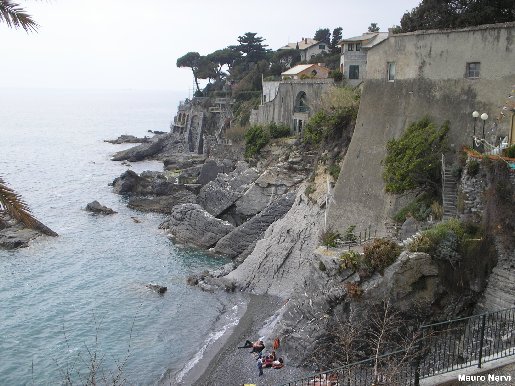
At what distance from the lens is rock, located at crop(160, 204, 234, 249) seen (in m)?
40.5

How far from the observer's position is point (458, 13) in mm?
24109

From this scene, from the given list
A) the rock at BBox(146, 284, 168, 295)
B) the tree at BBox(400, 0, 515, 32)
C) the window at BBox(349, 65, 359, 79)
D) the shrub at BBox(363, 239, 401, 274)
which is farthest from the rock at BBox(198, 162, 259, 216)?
the shrub at BBox(363, 239, 401, 274)

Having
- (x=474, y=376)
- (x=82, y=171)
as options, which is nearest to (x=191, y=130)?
(x=82, y=171)

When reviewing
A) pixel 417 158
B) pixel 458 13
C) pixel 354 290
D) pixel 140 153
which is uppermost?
pixel 458 13

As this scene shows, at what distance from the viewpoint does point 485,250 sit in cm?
1848

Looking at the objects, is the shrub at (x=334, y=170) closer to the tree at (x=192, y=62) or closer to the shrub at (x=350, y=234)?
the shrub at (x=350, y=234)

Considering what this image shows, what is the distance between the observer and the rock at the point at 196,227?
4047 centimetres

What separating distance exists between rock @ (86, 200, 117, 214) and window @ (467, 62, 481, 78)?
3729 centimetres

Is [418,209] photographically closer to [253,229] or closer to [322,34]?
[253,229]

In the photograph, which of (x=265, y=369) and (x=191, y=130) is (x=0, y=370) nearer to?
(x=265, y=369)

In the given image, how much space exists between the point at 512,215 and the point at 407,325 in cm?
484

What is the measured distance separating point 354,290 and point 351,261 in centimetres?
98

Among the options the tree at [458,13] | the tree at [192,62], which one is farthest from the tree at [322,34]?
the tree at [458,13]

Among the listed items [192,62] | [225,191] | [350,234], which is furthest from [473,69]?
[192,62]
